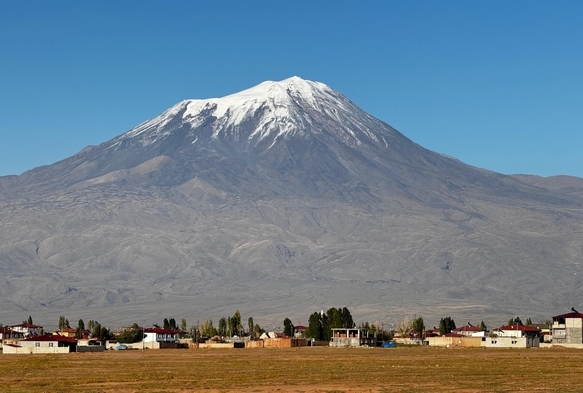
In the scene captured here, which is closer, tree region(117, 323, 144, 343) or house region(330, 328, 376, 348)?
house region(330, 328, 376, 348)

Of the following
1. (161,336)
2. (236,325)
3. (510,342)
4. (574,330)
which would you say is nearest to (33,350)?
(161,336)

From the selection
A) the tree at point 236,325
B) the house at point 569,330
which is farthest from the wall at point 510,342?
the tree at point 236,325

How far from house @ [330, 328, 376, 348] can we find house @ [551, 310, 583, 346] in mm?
18168

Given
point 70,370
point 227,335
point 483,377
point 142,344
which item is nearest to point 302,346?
point 142,344

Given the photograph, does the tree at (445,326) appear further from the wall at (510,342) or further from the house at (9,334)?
the house at (9,334)

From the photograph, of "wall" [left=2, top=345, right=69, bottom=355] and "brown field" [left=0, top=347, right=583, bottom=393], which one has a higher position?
"wall" [left=2, top=345, right=69, bottom=355]

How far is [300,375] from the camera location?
193 feet

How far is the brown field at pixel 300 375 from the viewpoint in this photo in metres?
51.0

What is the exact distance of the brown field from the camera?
51.0 metres

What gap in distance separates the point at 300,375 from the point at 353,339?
56.0 m

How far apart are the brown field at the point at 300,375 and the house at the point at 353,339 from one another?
3610cm

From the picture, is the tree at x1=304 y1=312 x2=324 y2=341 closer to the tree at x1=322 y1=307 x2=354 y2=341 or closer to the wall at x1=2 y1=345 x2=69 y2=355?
the tree at x1=322 y1=307 x2=354 y2=341

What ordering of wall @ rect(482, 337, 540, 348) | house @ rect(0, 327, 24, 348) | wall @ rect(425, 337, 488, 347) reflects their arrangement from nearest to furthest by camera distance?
wall @ rect(482, 337, 540, 348), wall @ rect(425, 337, 488, 347), house @ rect(0, 327, 24, 348)

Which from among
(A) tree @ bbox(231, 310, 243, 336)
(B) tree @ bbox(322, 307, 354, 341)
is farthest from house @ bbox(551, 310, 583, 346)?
(A) tree @ bbox(231, 310, 243, 336)
